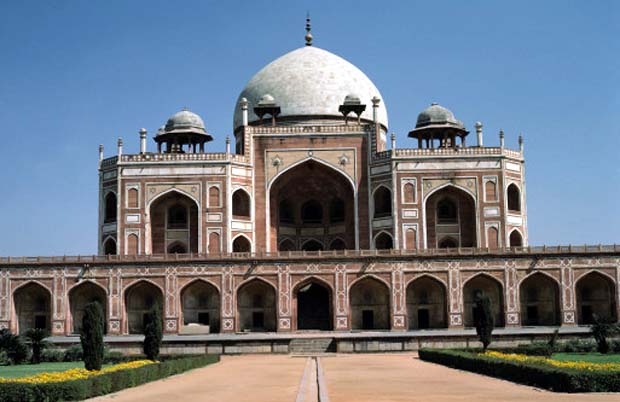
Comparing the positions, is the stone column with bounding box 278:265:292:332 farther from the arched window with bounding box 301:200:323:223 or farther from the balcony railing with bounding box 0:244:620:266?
the arched window with bounding box 301:200:323:223

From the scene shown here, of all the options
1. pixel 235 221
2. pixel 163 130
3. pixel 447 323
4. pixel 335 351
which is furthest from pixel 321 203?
pixel 335 351

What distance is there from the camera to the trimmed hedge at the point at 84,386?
12.5 metres

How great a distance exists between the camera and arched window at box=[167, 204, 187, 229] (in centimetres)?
4097

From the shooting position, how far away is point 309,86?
46062 mm

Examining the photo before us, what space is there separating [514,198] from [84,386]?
1229 inches

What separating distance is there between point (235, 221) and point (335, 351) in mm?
13406

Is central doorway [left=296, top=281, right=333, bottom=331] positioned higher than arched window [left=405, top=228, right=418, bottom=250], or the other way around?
arched window [left=405, top=228, right=418, bottom=250]

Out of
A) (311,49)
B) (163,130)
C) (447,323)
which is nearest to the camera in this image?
(447,323)

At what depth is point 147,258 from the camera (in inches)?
1373

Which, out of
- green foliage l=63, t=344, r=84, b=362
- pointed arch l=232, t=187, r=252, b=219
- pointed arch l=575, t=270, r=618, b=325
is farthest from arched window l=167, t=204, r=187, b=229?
pointed arch l=575, t=270, r=618, b=325

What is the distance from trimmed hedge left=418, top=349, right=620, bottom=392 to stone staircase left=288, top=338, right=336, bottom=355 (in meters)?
9.97

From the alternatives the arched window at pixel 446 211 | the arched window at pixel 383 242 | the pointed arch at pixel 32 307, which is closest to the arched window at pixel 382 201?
the arched window at pixel 383 242

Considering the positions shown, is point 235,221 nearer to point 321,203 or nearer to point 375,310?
point 321,203

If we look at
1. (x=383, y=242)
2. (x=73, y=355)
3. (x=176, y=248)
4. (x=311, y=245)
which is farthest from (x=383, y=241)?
(x=73, y=355)
